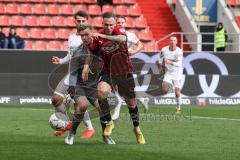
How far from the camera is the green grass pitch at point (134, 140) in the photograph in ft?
38.7

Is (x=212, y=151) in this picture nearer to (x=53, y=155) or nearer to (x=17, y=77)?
(x=53, y=155)

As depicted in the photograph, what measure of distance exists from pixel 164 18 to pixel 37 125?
1934 cm

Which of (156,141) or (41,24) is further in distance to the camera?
(41,24)

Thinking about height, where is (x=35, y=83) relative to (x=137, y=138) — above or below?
below

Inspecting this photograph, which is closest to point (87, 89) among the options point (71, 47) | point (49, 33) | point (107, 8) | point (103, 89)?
point (103, 89)

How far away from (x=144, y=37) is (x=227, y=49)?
12.6ft

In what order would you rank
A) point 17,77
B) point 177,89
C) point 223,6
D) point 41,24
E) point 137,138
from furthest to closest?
1. point 223,6
2. point 41,24
3. point 17,77
4. point 177,89
5. point 137,138

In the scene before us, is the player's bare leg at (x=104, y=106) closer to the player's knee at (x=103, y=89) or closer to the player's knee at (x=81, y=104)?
the player's knee at (x=103, y=89)

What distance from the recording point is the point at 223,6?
35.9 metres

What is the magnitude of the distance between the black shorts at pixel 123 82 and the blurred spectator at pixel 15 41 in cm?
1615

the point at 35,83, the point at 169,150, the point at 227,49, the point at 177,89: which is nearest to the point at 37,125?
the point at 169,150

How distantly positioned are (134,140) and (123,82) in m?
1.21

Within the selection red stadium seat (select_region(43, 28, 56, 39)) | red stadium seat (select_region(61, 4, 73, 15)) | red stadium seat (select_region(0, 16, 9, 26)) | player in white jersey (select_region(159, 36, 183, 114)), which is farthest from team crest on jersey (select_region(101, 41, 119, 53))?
red stadium seat (select_region(61, 4, 73, 15))

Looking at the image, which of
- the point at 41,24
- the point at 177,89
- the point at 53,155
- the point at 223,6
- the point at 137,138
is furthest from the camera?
the point at 223,6
